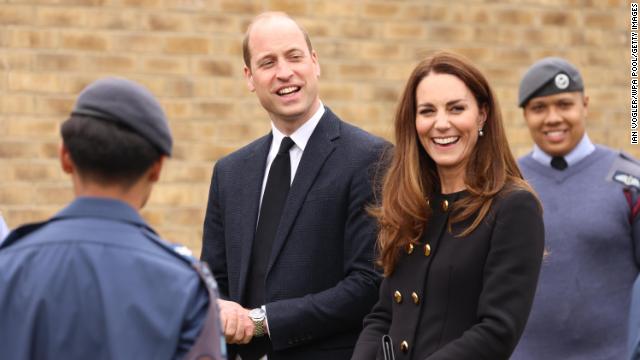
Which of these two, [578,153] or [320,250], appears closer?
[320,250]

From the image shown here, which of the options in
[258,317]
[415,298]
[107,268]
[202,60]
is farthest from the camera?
[202,60]

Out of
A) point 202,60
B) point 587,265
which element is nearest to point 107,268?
point 587,265

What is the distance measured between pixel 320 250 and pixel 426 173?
63 centimetres

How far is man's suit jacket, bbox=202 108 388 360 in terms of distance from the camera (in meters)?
→ 4.66

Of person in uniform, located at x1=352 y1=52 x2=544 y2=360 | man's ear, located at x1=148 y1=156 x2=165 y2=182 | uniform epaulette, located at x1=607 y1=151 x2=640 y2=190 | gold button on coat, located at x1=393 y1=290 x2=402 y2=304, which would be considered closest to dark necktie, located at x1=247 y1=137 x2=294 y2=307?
person in uniform, located at x1=352 y1=52 x2=544 y2=360

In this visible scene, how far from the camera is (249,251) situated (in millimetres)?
4828

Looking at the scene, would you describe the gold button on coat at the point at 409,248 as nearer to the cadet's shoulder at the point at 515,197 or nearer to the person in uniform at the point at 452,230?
the person in uniform at the point at 452,230

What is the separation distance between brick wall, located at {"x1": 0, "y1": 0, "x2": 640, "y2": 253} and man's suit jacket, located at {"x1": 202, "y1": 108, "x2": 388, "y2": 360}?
259cm

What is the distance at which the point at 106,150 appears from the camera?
3.01 meters

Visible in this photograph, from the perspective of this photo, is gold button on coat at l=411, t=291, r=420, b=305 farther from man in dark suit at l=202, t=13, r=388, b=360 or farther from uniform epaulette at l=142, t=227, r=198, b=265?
uniform epaulette at l=142, t=227, r=198, b=265

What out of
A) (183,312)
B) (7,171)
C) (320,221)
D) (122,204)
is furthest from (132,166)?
(7,171)

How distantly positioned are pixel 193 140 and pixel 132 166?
4755mm

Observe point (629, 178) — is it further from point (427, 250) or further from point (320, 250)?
point (427, 250)

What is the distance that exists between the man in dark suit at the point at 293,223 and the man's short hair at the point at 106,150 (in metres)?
1.66
